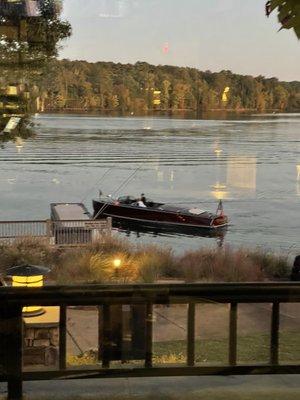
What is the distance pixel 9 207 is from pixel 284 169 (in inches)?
468

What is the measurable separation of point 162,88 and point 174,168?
496 inches

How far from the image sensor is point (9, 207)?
11.5 m

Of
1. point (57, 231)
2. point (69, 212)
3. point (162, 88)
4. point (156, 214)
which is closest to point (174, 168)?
point (156, 214)

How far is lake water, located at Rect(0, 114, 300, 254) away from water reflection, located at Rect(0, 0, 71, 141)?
0.23 meters

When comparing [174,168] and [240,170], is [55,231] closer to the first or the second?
[240,170]

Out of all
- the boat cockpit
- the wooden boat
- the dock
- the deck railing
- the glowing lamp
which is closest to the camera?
the deck railing

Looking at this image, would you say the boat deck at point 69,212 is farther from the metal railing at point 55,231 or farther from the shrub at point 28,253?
the shrub at point 28,253

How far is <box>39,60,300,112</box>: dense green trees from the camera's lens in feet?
12.7

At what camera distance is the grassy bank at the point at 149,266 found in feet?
13.1

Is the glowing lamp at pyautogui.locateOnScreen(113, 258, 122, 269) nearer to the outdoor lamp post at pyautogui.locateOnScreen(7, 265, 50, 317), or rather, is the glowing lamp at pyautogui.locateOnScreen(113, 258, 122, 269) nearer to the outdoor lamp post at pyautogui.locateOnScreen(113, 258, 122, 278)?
the outdoor lamp post at pyautogui.locateOnScreen(113, 258, 122, 278)

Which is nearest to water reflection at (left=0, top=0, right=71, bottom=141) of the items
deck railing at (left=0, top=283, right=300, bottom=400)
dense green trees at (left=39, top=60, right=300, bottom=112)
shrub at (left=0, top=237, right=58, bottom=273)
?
dense green trees at (left=39, top=60, right=300, bottom=112)

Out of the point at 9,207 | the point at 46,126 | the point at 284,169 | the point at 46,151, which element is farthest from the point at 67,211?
the point at 284,169

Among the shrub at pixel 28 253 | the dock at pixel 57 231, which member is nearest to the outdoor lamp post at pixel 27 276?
the shrub at pixel 28 253

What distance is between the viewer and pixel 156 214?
14914mm
